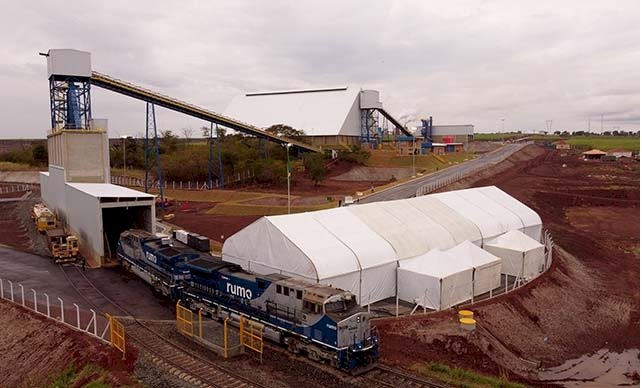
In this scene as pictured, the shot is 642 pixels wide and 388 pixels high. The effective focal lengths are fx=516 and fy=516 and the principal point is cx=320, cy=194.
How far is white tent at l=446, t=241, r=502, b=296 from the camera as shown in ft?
114

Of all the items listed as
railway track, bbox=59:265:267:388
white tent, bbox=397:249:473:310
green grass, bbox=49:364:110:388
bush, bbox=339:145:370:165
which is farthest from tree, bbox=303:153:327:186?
green grass, bbox=49:364:110:388

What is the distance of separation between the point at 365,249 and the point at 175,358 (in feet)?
48.1

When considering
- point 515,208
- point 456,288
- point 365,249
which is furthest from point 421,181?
point 456,288

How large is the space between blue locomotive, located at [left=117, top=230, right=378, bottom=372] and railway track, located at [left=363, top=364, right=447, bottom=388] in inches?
21.7

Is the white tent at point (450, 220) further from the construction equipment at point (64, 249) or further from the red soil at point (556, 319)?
the construction equipment at point (64, 249)

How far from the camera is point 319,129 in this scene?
117 meters

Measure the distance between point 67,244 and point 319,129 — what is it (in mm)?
79020

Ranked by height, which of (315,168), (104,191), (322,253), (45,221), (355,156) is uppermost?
(355,156)

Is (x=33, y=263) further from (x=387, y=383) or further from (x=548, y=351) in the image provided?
(x=548, y=351)

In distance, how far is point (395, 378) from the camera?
2233cm

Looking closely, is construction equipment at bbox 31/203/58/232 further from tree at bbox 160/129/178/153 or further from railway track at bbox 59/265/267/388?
tree at bbox 160/129/178/153

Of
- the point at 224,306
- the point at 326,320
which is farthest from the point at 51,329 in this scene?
the point at 326,320

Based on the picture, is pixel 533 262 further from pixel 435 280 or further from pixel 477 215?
pixel 435 280

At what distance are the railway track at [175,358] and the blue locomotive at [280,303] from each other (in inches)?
133
